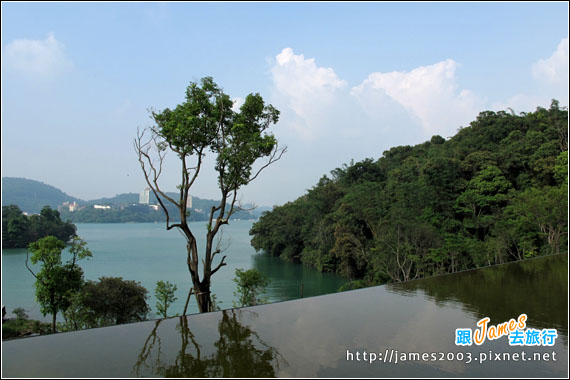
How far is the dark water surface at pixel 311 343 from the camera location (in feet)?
5.79

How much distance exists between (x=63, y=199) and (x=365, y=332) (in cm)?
4196

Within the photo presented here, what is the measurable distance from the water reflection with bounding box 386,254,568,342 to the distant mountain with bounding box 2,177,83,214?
33.6 meters

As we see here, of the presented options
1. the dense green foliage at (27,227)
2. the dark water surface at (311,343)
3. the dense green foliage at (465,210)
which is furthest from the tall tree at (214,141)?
the dense green foliage at (27,227)

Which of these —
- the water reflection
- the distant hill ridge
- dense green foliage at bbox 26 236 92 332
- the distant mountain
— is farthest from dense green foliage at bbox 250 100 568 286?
the distant mountain

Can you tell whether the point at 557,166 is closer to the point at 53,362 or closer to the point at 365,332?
the point at 365,332

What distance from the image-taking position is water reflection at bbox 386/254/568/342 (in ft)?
8.63

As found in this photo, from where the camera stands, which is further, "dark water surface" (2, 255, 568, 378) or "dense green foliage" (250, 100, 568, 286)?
"dense green foliage" (250, 100, 568, 286)

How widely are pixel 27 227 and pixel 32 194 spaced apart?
2068 centimetres

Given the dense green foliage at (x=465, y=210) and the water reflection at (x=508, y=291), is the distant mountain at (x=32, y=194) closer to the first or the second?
the dense green foliage at (x=465, y=210)

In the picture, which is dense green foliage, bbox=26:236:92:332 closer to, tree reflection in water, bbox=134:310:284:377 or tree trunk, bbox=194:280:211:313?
tree trunk, bbox=194:280:211:313

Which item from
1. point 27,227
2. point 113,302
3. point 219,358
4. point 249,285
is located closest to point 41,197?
point 27,227

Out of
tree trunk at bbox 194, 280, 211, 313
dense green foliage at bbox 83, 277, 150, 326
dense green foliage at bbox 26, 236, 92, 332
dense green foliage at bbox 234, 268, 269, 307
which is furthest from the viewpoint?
Answer: dense green foliage at bbox 83, 277, 150, 326

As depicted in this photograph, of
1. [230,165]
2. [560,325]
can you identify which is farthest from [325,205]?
[560,325]

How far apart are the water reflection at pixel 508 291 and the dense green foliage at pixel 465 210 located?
19.9ft
